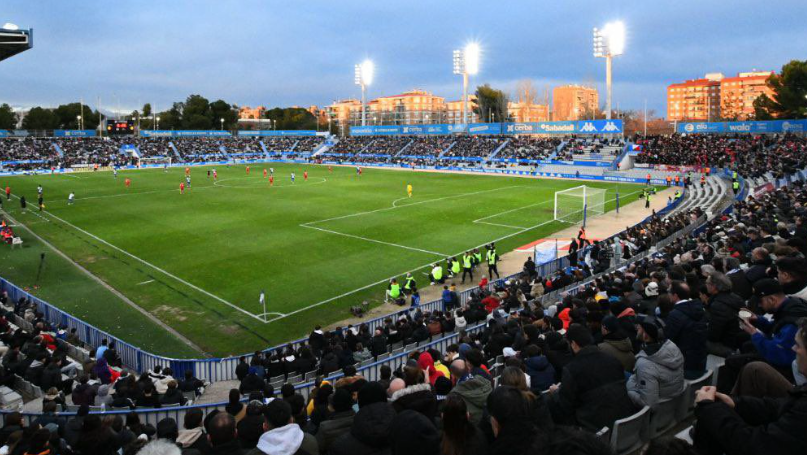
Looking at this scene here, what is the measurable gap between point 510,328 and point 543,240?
2126cm

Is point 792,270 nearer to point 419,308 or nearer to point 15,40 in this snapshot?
point 419,308

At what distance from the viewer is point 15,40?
74.7 ft

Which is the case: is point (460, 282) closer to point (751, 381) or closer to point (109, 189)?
point (751, 381)

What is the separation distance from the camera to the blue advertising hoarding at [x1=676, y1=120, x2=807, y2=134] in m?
57.8

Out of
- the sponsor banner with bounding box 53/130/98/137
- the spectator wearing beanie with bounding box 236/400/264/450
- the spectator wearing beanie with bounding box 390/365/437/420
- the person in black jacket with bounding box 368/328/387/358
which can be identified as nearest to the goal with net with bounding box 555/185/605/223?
the person in black jacket with bounding box 368/328/387/358

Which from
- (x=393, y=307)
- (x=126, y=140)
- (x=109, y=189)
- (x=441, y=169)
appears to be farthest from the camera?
(x=126, y=140)

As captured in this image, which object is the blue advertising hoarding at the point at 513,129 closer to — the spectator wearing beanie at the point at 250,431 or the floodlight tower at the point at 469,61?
the floodlight tower at the point at 469,61

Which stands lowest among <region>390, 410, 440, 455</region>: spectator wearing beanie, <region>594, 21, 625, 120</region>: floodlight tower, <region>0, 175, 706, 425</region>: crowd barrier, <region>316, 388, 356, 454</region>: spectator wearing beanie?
<region>0, 175, 706, 425</region>: crowd barrier

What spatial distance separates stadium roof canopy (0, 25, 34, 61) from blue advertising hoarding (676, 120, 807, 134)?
68.2 meters

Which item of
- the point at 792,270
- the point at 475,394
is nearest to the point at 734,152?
the point at 792,270

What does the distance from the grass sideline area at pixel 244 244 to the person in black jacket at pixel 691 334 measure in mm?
12995

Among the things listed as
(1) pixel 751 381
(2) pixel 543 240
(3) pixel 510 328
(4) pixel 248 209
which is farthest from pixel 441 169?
(1) pixel 751 381

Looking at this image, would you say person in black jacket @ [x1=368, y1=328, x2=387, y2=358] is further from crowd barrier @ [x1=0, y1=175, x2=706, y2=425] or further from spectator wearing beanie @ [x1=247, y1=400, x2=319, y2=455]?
spectator wearing beanie @ [x1=247, y1=400, x2=319, y2=455]

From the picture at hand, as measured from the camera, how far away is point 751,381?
4.30m
